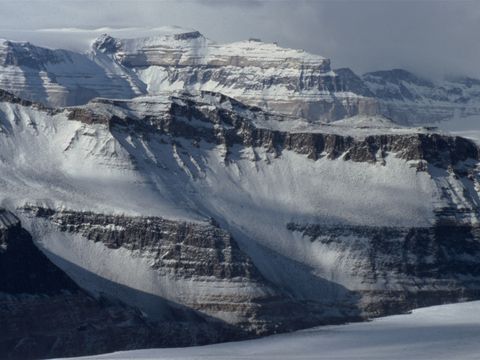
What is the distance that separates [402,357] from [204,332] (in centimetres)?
4034

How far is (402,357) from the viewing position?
157m

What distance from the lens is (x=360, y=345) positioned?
6885 inches

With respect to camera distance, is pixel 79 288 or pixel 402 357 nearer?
pixel 402 357

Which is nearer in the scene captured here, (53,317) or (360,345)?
(360,345)

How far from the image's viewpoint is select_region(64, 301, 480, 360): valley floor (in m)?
162

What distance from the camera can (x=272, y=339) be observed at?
19025 centimetres

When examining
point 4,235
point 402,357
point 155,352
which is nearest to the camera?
point 402,357

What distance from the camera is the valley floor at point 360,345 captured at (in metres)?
162

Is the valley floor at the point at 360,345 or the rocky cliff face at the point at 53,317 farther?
the rocky cliff face at the point at 53,317

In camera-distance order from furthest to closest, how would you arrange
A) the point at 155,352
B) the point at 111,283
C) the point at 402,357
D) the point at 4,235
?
the point at 111,283 → the point at 4,235 → the point at 155,352 → the point at 402,357

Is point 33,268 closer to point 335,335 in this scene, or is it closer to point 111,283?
point 111,283

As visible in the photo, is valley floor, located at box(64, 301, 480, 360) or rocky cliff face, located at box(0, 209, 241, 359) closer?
valley floor, located at box(64, 301, 480, 360)

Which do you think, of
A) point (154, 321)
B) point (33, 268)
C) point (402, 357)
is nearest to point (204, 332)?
point (154, 321)

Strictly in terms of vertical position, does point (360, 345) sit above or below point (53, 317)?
below
